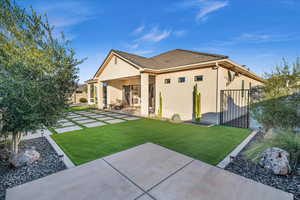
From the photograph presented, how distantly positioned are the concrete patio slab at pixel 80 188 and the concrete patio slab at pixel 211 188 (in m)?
0.45

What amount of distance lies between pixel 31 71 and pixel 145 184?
338 cm

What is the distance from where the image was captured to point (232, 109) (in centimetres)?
895

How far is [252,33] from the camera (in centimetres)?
769

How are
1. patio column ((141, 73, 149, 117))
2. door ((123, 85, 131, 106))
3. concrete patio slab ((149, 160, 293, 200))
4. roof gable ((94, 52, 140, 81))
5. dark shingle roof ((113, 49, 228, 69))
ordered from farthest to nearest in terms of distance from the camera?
door ((123, 85, 131, 106)) < roof gable ((94, 52, 140, 81)) < patio column ((141, 73, 149, 117)) < dark shingle roof ((113, 49, 228, 69)) < concrete patio slab ((149, 160, 293, 200))

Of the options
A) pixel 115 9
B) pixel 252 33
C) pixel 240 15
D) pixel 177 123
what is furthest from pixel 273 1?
pixel 115 9

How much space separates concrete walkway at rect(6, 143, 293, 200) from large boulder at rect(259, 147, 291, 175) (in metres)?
0.83

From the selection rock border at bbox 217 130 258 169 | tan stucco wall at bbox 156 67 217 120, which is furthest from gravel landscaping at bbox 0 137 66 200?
tan stucco wall at bbox 156 67 217 120

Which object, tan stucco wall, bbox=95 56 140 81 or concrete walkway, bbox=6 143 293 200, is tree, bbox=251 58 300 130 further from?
tan stucco wall, bbox=95 56 140 81

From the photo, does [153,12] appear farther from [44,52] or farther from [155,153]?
[155,153]

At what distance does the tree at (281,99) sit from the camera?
409cm

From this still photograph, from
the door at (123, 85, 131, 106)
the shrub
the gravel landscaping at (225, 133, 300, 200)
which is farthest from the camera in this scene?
the door at (123, 85, 131, 106)

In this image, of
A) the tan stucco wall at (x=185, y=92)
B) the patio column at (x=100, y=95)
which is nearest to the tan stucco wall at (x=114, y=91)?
the patio column at (x=100, y=95)

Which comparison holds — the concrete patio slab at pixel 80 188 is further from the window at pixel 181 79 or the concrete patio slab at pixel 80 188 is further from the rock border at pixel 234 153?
the window at pixel 181 79

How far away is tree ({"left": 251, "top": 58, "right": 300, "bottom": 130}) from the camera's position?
409 cm
